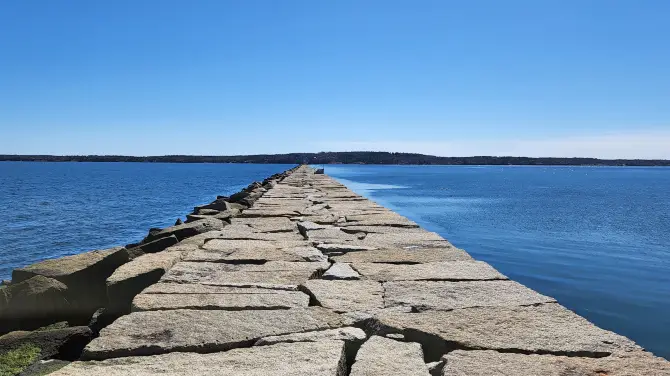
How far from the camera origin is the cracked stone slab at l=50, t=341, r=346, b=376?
1.81 m

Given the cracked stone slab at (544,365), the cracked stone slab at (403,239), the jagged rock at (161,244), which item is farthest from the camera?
the jagged rock at (161,244)

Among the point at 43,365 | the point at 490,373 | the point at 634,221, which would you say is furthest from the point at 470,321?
the point at 634,221

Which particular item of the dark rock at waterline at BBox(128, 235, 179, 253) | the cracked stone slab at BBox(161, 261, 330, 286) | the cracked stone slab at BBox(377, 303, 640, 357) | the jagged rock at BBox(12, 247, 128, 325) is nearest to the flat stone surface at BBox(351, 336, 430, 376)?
the cracked stone slab at BBox(377, 303, 640, 357)

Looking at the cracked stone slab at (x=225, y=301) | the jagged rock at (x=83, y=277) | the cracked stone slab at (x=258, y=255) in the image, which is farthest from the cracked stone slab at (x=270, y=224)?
the cracked stone slab at (x=225, y=301)

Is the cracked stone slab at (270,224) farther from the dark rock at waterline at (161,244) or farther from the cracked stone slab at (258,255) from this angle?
the cracked stone slab at (258,255)

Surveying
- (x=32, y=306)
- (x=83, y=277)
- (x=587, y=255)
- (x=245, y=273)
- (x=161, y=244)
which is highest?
(x=245, y=273)

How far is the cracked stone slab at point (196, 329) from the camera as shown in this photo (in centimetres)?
201

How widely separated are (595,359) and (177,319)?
165 cm

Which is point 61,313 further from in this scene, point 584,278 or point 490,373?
point 584,278

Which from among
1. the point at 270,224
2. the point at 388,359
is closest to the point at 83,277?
the point at 270,224

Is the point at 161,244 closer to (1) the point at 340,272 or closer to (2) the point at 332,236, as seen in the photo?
(2) the point at 332,236

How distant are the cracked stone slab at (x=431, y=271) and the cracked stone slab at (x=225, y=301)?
59 centimetres

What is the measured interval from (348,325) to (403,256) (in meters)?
1.38

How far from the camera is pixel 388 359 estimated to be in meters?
1.92
